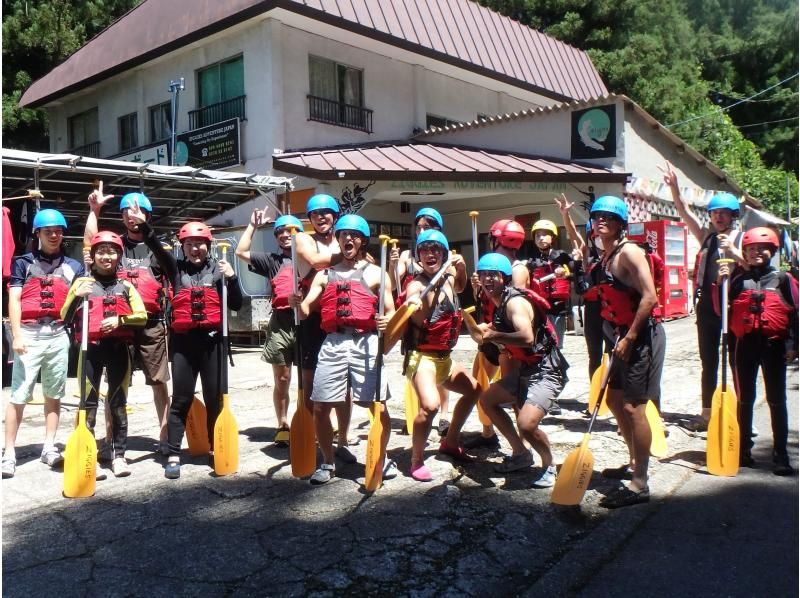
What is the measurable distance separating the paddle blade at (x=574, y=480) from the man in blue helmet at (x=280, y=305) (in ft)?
7.93

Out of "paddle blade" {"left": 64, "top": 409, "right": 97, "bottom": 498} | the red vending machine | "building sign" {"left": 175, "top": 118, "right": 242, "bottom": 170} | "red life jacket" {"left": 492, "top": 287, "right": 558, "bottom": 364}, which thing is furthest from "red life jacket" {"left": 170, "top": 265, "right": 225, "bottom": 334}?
the red vending machine

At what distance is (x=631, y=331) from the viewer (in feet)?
14.1

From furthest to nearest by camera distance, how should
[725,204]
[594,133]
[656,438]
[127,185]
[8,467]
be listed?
[594,133] → [127,185] → [725,204] → [656,438] → [8,467]

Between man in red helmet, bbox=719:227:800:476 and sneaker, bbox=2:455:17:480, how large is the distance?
5230 mm

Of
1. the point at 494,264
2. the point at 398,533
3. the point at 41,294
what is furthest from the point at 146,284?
the point at 398,533

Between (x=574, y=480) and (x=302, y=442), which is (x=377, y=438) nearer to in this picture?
(x=302, y=442)

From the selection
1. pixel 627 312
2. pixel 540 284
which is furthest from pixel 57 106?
pixel 627 312

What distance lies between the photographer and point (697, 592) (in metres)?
3.22

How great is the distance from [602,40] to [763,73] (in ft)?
34.7

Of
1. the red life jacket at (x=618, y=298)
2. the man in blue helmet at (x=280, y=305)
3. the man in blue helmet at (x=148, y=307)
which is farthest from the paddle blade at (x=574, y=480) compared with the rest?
the man in blue helmet at (x=148, y=307)

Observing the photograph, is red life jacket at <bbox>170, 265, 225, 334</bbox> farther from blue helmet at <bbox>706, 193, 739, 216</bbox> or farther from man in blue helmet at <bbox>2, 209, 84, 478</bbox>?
blue helmet at <bbox>706, 193, 739, 216</bbox>

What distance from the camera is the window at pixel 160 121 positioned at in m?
16.5

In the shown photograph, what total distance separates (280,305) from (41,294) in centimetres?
173

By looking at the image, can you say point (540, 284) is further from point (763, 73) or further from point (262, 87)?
point (763, 73)
